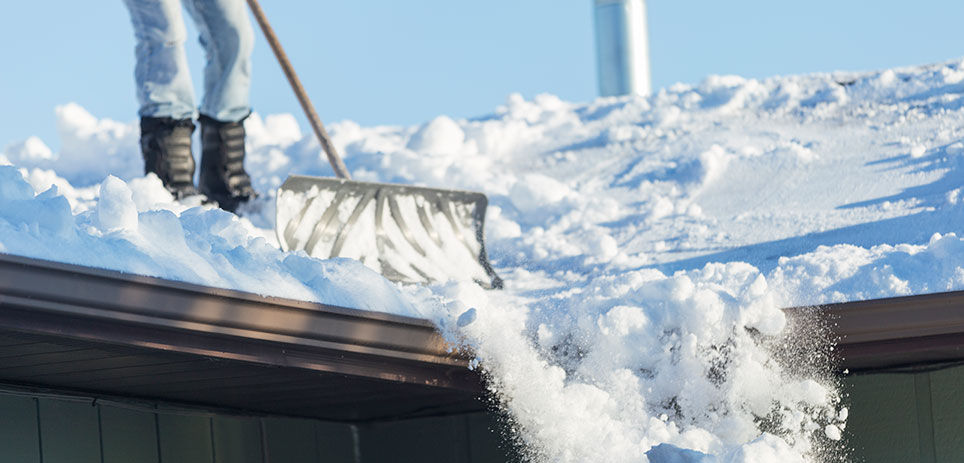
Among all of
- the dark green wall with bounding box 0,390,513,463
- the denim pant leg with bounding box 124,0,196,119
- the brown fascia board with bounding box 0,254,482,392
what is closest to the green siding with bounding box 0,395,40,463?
the dark green wall with bounding box 0,390,513,463

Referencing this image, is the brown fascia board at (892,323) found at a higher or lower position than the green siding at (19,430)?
higher

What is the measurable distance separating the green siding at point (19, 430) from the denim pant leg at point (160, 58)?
2.77 m

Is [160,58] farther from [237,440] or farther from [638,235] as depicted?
[638,235]

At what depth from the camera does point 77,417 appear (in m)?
3.08

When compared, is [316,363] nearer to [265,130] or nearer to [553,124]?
[553,124]

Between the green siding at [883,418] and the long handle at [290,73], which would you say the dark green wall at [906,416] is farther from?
the long handle at [290,73]

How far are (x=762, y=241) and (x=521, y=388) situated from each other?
276 cm

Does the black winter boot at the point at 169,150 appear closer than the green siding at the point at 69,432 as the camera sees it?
No

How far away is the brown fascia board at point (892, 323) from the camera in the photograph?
281 cm

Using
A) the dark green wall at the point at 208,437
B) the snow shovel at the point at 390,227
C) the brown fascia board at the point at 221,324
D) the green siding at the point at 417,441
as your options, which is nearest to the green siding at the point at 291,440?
the dark green wall at the point at 208,437

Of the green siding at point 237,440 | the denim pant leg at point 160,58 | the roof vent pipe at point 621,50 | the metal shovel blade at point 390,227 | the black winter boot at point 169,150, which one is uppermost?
the roof vent pipe at point 621,50

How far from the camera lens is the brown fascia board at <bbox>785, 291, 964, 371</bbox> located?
9.21 ft

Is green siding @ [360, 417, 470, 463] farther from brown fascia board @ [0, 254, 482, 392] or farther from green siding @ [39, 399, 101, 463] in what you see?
green siding @ [39, 399, 101, 463]

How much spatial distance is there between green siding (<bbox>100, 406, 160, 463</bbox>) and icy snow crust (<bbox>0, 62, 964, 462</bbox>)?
2.12ft
